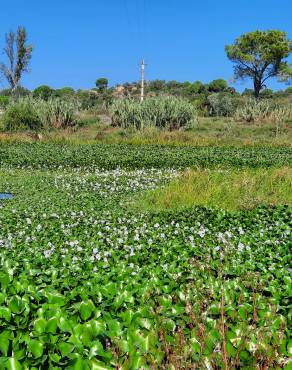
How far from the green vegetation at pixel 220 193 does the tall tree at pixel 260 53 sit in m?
35.6

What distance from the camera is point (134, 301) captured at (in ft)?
11.7

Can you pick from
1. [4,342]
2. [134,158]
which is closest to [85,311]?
[4,342]

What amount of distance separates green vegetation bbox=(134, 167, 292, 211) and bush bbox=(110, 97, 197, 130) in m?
13.3

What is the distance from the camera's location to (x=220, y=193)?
31.0 ft

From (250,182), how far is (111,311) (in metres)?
7.13

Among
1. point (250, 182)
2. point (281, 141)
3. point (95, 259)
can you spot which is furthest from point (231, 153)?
point (95, 259)

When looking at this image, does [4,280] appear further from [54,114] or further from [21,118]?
[54,114]

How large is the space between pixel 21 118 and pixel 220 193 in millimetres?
16344

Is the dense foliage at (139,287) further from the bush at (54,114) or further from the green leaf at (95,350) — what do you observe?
the bush at (54,114)

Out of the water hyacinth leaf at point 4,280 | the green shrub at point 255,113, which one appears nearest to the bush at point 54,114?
the green shrub at point 255,113

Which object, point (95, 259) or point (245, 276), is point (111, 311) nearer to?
point (245, 276)

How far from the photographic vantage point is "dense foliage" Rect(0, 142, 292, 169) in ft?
47.6

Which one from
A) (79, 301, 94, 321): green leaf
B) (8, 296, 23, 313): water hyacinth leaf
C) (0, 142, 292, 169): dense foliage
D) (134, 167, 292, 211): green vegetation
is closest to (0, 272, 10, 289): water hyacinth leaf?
(8, 296, 23, 313): water hyacinth leaf

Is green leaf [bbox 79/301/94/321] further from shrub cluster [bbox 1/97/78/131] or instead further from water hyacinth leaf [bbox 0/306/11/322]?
shrub cluster [bbox 1/97/78/131]
